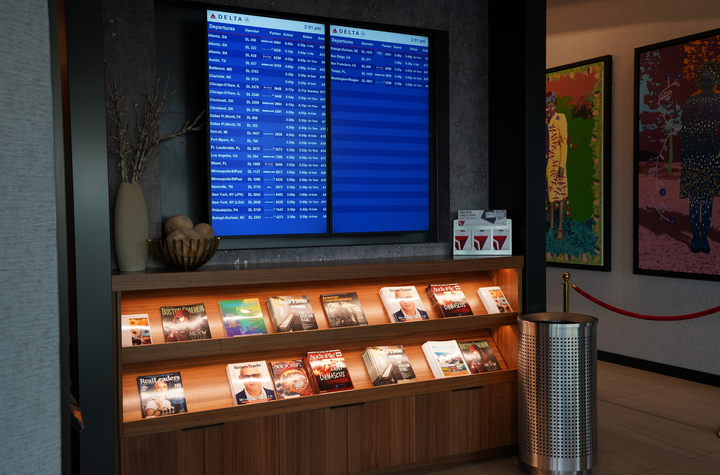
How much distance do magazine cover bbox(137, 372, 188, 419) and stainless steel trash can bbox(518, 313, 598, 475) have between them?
73.4 inches

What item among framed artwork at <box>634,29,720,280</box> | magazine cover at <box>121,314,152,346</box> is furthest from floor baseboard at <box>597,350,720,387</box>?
magazine cover at <box>121,314,152,346</box>

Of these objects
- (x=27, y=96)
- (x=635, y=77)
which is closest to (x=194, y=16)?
(x=27, y=96)

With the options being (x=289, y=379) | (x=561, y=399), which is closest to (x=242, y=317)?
(x=289, y=379)

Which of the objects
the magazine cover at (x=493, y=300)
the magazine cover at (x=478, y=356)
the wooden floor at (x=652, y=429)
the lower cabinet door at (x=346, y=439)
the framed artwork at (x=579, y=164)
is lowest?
the wooden floor at (x=652, y=429)

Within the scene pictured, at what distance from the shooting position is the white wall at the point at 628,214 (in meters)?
4.67

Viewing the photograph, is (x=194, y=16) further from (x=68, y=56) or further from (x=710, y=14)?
(x=710, y=14)

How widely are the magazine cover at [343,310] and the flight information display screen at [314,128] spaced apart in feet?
1.39

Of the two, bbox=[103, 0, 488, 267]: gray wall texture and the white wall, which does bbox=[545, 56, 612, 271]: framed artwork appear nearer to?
the white wall

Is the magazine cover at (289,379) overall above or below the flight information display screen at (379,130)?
below

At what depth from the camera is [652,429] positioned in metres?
3.72

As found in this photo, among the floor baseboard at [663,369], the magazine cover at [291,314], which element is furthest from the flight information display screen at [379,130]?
the floor baseboard at [663,369]

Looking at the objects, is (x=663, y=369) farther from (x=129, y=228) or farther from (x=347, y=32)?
(x=129, y=228)

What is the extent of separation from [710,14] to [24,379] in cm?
540

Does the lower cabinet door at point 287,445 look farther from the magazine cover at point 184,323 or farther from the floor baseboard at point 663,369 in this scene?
the floor baseboard at point 663,369
